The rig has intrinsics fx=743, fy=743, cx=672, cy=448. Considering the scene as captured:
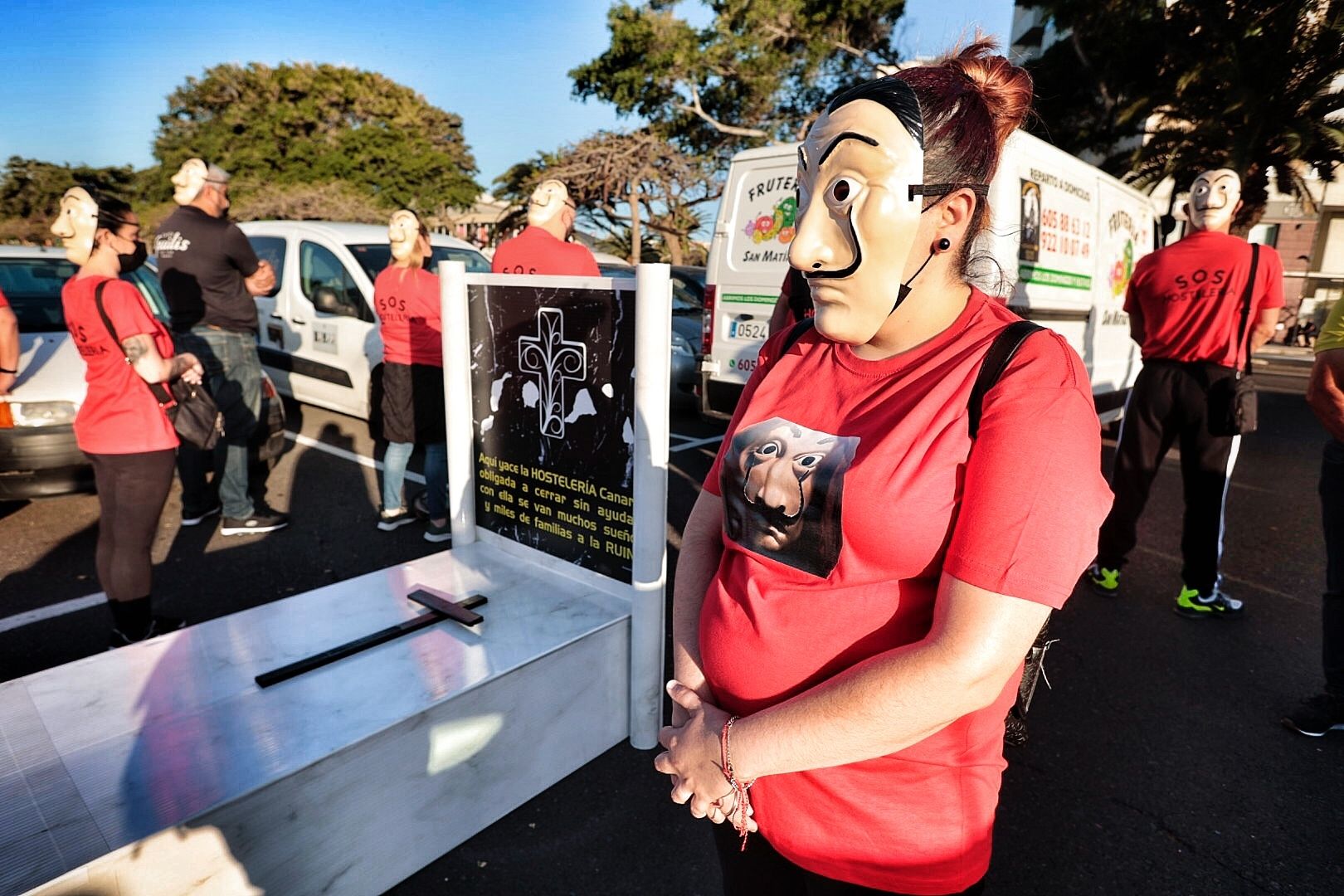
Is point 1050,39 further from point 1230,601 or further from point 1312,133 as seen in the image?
point 1230,601

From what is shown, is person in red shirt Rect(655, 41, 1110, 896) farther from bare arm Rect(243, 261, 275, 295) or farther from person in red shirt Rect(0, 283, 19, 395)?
bare arm Rect(243, 261, 275, 295)

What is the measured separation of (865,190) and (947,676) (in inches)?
26.4

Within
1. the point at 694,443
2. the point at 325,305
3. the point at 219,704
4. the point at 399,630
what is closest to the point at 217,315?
the point at 325,305

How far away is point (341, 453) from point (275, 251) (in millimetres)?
2048

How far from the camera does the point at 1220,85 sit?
1667cm

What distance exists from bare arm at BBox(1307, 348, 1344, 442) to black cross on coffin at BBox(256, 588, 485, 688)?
2929 mm

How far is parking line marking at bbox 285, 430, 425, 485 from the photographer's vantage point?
5639 millimetres

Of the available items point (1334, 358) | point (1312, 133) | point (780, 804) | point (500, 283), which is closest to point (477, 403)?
point (500, 283)

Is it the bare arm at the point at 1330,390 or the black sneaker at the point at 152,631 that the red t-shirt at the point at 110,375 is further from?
the bare arm at the point at 1330,390

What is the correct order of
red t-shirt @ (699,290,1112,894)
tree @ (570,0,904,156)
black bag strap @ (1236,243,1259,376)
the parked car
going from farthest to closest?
tree @ (570,0,904,156)
the parked car
black bag strap @ (1236,243,1259,376)
red t-shirt @ (699,290,1112,894)

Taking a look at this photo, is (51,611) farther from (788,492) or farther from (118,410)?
(788,492)

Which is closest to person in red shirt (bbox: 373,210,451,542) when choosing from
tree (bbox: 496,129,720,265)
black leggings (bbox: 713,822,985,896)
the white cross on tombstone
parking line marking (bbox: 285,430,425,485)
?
parking line marking (bbox: 285,430,425,485)

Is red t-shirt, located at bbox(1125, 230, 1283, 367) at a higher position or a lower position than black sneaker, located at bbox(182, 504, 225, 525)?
higher

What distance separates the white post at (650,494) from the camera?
2.15m
